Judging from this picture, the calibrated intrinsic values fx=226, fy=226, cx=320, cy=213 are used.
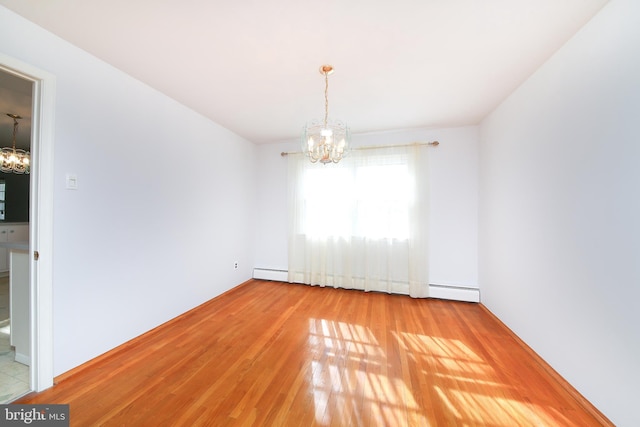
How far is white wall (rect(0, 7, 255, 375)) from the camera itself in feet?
5.50

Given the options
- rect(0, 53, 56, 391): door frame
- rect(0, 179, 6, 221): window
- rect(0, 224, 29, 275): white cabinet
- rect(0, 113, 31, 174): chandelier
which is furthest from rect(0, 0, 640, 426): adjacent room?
rect(0, 179, 6, 221): window

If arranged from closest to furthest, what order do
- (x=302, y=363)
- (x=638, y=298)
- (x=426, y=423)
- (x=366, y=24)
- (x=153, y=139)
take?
(x=638, y=298)
(x=426, y=423)
(x=366, y=24)
(x=302, y=363)
(x=153, y=139)

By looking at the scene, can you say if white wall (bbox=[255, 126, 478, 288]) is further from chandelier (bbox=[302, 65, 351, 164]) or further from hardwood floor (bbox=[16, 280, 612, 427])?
chandelier (bbox=[302, 65, 351, 164])

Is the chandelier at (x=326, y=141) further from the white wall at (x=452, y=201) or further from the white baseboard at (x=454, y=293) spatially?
the white baseboard at (x=454, y=293)

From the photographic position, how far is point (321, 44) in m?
1.70

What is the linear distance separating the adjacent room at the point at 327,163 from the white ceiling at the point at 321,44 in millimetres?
17

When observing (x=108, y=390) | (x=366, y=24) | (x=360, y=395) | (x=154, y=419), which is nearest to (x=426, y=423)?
(x=360, y=395)

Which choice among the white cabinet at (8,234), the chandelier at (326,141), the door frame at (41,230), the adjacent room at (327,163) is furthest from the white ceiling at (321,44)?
the white cabinet at (8,234)

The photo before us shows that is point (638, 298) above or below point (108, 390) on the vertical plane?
above

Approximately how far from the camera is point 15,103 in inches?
98.6

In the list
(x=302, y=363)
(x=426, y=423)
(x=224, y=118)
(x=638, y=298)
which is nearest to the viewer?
(x=638, y=298)

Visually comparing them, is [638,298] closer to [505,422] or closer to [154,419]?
[505,422]

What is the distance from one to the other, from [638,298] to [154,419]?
2.81 metres

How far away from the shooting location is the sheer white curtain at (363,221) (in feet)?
11.1
